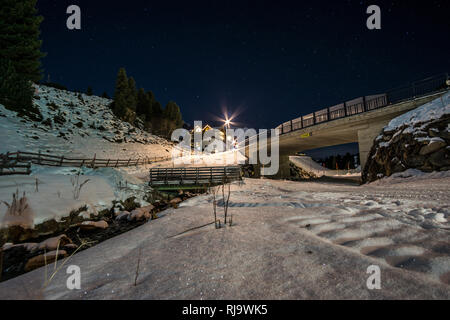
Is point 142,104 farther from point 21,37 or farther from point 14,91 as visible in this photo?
point 21,37

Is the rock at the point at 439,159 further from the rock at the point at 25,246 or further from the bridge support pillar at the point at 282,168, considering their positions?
the bridge support pillar at the point at 282,168

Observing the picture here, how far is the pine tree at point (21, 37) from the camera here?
20.8 metres

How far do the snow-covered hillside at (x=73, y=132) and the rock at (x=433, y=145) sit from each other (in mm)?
31461

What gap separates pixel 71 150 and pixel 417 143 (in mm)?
34881

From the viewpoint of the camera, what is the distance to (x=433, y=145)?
8.61 meters

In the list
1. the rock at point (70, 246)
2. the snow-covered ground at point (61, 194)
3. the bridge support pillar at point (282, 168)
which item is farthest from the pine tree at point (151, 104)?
the rock at point (70, 246)

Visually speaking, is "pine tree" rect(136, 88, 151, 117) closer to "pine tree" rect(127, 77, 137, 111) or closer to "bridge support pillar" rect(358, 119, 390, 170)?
"pine tree" rect(127, 77, 137, 111)

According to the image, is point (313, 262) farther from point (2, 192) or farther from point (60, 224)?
point (2, 192)

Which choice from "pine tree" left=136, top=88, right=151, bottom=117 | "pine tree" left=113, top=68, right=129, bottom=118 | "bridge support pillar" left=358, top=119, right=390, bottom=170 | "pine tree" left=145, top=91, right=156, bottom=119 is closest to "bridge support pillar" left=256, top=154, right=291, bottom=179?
"bridge support pillar" left=358, top=119, right=390, bottom=170

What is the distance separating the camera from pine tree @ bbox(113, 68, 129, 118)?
46094 mm

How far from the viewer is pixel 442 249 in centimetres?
212

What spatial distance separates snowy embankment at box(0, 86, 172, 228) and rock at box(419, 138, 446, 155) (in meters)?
14.1

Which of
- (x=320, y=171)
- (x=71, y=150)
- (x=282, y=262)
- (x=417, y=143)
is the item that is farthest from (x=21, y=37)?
(x=320, y=171)
